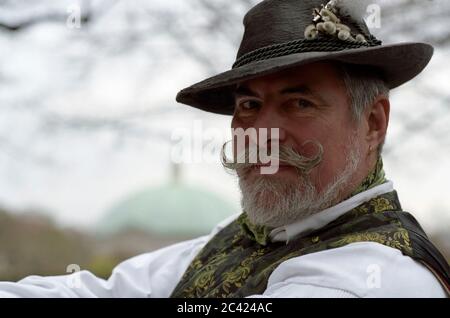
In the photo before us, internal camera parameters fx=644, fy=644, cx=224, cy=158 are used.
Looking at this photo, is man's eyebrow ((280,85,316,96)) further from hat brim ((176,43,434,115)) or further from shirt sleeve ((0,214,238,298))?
shirt sleeve ((0,214,238,298))

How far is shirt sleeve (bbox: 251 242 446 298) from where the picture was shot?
1835 mm

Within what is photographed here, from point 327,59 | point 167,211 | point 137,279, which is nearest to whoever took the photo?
point 327,59

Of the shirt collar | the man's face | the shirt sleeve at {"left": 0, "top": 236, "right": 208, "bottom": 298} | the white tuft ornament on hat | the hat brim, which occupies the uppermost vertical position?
the white tuft ornament on hat

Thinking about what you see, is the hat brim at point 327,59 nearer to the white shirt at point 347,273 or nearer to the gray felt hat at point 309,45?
the gray felt hat at point 309,45

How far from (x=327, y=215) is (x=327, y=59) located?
548mm

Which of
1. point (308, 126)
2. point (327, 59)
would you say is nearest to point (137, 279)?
point (308, 126)

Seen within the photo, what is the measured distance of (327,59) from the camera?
2248 millimetres

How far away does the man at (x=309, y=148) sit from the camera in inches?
84.3

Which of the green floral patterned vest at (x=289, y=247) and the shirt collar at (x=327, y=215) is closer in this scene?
the green floral patterned vest at (x=289, y=247)

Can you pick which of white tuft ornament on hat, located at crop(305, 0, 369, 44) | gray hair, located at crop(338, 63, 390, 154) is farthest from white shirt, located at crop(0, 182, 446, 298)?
white tuft ornament on hat, located at crop(305, 0, 369, 44)

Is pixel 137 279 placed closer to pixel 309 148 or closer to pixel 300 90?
pixel 309 148

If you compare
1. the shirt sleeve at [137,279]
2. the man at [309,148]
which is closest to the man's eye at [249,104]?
the man at [309,148]

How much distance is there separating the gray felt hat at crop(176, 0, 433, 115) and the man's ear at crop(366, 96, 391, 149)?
127 mm
